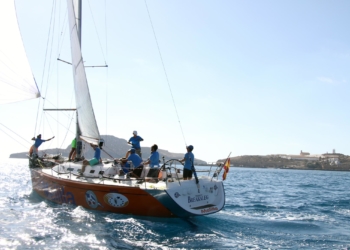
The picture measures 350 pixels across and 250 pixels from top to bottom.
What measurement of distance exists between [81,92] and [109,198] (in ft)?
18.2

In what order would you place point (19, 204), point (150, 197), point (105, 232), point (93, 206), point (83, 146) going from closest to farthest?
1. point (105, 232)
2. point (150, 197)
3. point (93, 206)
4. point (19, 204)
5. point (83, 146)

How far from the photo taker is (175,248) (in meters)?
7.05

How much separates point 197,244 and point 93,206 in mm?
4284

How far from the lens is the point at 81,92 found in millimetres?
13727

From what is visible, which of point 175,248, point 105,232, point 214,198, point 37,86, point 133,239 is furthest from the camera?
point 37,86

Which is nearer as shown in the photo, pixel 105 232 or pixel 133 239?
pixel 133 239

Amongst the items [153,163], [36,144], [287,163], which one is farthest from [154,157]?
[287,163]

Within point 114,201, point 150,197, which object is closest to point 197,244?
point 150,197

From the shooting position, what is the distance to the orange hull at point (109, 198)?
364 inches

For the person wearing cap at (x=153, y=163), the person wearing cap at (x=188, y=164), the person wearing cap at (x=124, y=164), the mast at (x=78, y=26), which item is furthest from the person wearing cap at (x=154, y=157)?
the mast at (x=78, y=26)

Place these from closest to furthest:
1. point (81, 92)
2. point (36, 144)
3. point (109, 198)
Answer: point (109, 198) → point (81, 92) → point (36, 144)

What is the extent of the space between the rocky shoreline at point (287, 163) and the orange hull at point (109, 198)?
107517mm

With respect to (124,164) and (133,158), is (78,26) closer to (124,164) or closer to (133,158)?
(124,164)

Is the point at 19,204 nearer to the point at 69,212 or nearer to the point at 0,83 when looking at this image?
the point at 69,212
